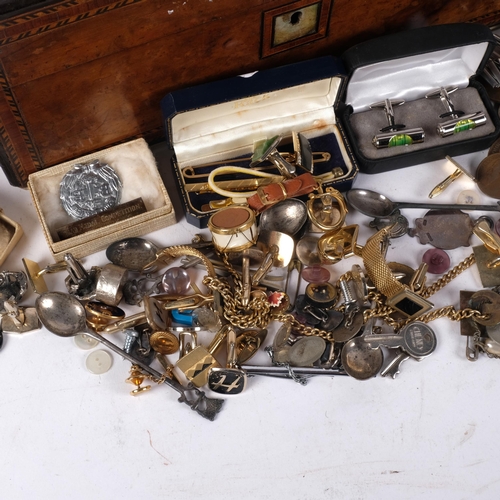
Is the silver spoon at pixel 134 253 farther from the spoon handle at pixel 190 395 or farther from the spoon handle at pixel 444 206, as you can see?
the spoon handle at pixel 444 206

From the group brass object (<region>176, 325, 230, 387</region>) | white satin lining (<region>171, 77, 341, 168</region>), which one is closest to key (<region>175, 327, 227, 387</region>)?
brass object (<region>176, 325, 230, 387</region>)

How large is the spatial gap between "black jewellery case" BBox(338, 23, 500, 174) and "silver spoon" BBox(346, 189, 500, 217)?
0.44 feet

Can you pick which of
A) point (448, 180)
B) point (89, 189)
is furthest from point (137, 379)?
point (448, 180)

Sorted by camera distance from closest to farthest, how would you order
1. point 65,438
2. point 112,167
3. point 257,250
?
point 65,438, point 257,250, point 112,167

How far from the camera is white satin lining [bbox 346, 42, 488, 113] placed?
2.77m

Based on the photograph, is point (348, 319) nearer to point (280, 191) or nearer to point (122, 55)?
point (280, 191)

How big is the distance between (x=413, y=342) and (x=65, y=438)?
1335mm

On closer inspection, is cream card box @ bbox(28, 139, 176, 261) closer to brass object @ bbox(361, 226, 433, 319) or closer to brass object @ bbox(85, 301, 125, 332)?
brass object @ bbox(85, 301, 125, 332)

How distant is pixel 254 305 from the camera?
2379mm

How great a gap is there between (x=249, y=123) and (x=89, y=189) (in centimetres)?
74

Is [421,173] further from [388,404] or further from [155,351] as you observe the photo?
[155,351]

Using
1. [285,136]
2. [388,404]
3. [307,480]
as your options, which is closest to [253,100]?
[285,136]

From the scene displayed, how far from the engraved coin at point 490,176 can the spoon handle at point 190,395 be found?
4.75ft

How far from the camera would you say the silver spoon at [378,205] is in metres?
2.64
